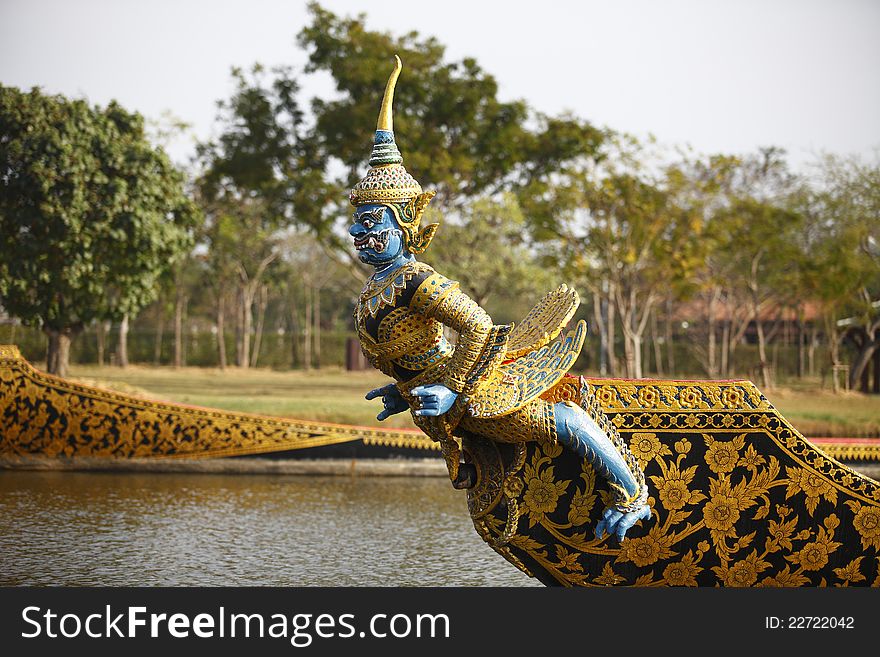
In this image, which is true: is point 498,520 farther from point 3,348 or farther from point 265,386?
point 265,386

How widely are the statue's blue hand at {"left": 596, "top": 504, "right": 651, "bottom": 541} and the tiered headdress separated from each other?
1.26 m

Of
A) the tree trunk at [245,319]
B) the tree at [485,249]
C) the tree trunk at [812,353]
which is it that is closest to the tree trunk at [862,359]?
the tree trunk at [812,353]

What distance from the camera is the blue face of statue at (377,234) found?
3690 millimetres

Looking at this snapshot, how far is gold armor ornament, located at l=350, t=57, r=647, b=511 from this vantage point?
3.58 meters

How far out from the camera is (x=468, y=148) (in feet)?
55.8

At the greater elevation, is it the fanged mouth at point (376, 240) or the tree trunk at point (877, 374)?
the fanged mouth at point (376, 240)

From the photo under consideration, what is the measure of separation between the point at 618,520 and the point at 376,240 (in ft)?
4.65

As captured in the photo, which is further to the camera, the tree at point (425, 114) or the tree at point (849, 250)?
the tree at point (849, 250)

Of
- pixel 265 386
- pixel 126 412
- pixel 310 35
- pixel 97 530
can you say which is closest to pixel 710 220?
pixel 310 35

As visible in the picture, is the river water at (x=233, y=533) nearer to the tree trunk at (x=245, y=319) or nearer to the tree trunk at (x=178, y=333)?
the tree trunk at (x=178, y=333)

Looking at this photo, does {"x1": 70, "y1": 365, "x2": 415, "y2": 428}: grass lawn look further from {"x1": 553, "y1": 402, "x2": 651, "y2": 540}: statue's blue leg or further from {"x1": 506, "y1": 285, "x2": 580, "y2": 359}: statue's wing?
{"x1": 553, "y1": 402, "x2": 651, "y2": 540}: statue's blue leg

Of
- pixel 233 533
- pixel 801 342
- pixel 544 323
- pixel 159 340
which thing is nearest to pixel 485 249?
pixel 801 342

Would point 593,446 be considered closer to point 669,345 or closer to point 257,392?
point 257,392

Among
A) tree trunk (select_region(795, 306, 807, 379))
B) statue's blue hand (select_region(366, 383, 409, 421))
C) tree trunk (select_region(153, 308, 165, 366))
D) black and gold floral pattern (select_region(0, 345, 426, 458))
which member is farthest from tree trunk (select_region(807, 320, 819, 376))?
statue's blue hand (select_region(366, 383, 409, 421))
